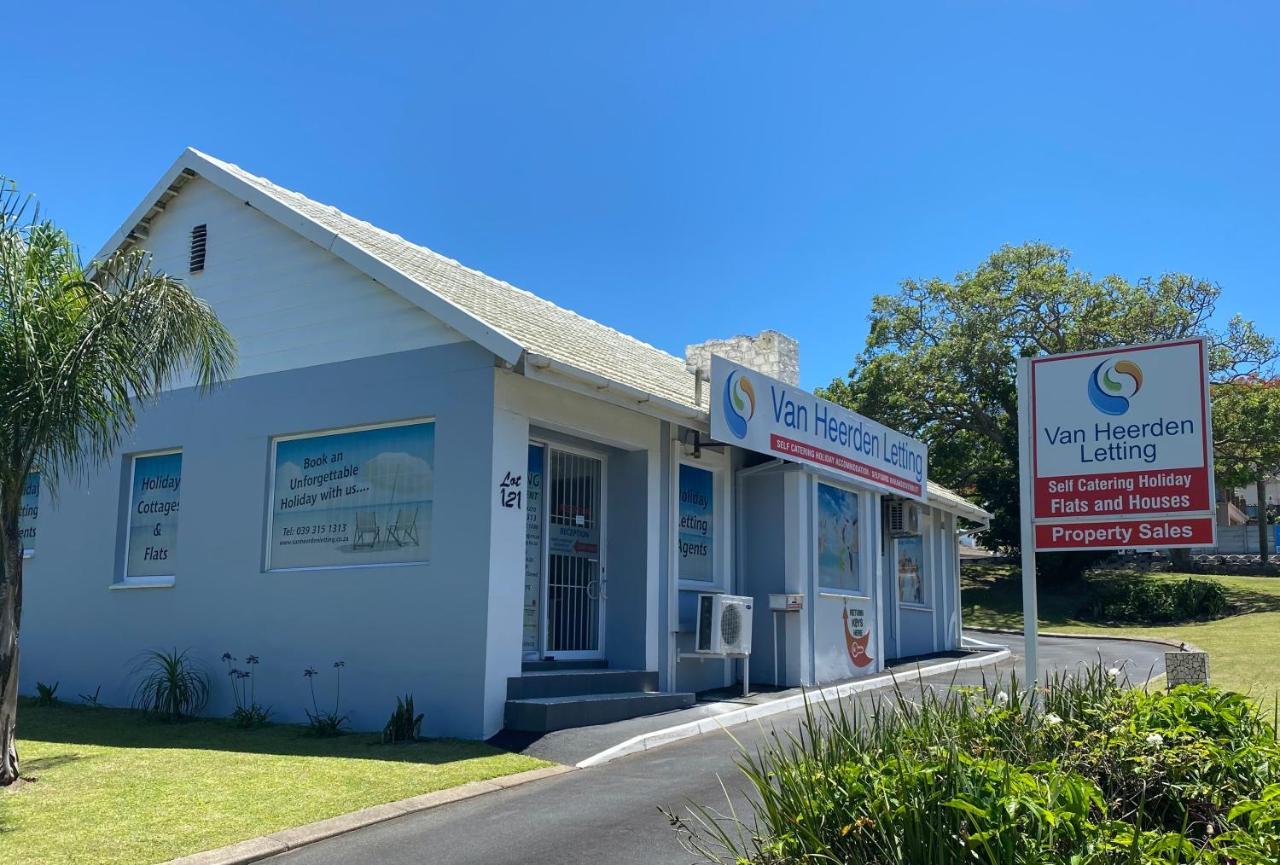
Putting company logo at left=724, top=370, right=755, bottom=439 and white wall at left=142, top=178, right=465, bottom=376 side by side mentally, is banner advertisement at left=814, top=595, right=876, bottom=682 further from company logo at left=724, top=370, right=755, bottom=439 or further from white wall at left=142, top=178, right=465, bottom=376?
white wall at left=142, top=178, right=465, bottom=376

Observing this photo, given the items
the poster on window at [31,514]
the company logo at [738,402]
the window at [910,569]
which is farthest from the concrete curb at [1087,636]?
the poster on window at [31,514]

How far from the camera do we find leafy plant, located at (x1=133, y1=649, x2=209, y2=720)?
1208 centimetres

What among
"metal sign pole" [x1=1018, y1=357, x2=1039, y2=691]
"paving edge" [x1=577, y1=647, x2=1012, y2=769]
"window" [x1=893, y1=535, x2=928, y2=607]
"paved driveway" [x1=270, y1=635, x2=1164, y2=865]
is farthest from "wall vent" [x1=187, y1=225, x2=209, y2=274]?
"window" [x1=893, y1=535, x2=928, y2=607]

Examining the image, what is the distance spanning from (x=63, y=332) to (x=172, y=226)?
6482mm

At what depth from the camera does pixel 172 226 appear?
1436cm

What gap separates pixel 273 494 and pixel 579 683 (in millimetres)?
4258

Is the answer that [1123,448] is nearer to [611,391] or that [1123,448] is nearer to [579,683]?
[611,391]

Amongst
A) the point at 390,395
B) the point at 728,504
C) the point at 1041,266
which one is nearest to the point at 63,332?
the point at 390,395

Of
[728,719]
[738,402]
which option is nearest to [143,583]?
[728,719]

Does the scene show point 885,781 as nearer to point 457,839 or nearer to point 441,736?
point 457,839

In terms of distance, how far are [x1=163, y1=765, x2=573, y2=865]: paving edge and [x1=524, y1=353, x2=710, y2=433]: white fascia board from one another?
12.3 feet

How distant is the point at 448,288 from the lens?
486 inches

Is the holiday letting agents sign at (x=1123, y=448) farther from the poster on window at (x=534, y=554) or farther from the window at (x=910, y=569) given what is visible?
the window at (x=910, y=569)

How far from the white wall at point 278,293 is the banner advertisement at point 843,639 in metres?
6.70
